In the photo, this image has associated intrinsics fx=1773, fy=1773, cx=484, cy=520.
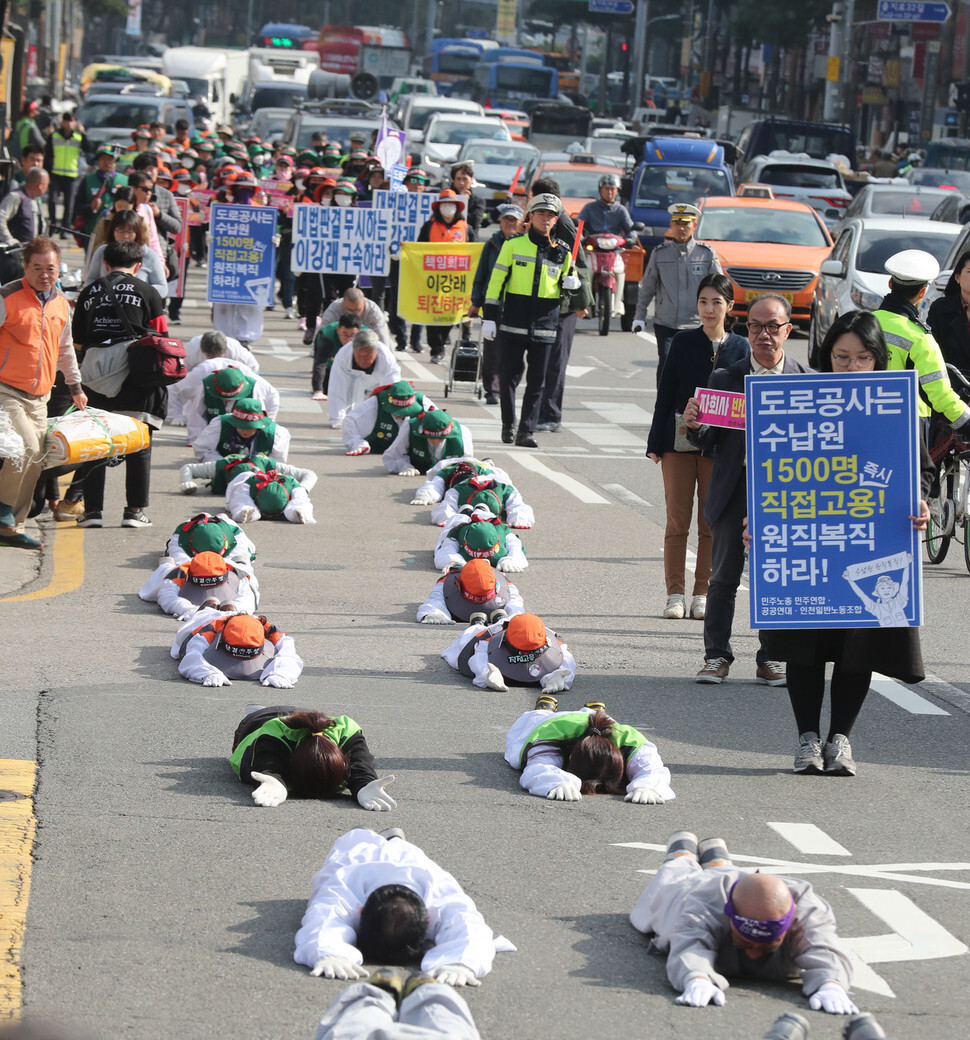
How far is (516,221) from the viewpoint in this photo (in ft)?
54.5

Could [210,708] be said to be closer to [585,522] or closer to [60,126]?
[585,522]

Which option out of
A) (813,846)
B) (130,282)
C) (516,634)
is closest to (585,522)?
(130,282)

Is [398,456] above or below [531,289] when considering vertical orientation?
below

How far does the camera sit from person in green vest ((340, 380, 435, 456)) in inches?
579

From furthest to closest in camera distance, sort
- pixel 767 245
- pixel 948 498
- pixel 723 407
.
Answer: pixel 767 245 → pixel 948 498 → pixel 723 407

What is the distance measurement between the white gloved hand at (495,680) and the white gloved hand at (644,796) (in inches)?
68.0

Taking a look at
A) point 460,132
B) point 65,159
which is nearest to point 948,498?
point 65,159

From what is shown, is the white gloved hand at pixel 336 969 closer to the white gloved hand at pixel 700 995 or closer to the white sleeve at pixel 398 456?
the white gloved hand at pixel 700 995

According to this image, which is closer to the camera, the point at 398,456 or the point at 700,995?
the point at 700,995

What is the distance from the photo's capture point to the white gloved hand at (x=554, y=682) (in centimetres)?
852

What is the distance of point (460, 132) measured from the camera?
1537 inches

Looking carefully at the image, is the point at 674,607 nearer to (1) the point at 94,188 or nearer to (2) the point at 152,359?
(2) the point at 152,359

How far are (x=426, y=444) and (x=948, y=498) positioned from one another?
4.33 meters

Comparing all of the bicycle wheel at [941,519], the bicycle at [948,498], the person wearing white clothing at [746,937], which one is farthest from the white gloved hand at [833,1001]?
the bicycle wheel at [941,519]
